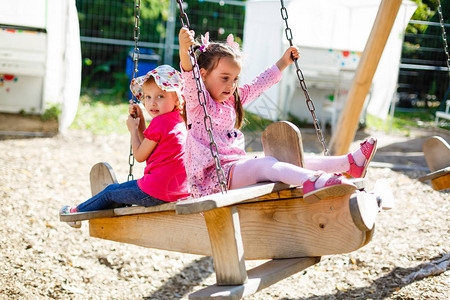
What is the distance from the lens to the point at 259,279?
2160mm

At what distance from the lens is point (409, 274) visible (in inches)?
153

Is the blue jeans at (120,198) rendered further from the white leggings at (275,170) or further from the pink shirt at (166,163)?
the white leggings at (275,170)

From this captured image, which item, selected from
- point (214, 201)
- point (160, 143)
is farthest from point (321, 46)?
point (214, 201)

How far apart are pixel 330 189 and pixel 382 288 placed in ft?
6.65

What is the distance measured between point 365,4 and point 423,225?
215 inches

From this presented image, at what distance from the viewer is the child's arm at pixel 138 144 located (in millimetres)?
2836

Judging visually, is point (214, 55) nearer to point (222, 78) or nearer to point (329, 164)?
point (222, 78)

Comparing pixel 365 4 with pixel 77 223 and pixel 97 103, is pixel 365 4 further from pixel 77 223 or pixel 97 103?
pixel 77 223

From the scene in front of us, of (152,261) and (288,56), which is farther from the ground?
(288,56)

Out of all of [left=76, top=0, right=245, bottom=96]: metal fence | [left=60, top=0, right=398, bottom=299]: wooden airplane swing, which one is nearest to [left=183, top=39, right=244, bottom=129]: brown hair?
[left=60, top=0, right=398, bottom=299]: wooden airplane swing

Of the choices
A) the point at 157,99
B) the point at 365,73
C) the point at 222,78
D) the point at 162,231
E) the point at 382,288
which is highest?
the point at 365,73

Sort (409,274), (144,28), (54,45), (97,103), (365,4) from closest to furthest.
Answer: (409,274), (54,45), (365,4), (97,103), (144,28)

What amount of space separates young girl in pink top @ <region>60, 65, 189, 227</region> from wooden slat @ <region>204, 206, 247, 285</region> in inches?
27.7

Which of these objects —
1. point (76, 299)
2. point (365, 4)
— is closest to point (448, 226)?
point (76, 299)
